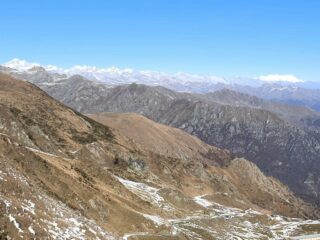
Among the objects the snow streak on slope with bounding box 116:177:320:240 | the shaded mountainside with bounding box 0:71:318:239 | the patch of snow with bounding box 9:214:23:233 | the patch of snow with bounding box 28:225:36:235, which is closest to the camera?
the patch of snow with bounding box 9:214:23:233

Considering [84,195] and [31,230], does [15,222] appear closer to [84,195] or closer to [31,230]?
[31,230]

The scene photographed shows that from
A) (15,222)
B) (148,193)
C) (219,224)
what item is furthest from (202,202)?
(15,222)

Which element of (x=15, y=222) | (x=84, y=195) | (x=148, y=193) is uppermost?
(x=15, y=222)

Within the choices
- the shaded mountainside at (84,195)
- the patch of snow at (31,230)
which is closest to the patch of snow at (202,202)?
the shaded mountainside at (84,195)

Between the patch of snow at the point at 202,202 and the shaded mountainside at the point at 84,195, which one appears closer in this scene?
the shaded mountainside at the point at 84,195

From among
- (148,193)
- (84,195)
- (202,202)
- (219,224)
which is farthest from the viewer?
(202,202)

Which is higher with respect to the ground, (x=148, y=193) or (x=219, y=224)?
(x=148, y=193)

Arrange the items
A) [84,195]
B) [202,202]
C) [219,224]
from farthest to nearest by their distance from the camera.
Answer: [202,202]
[219,224]
[84,195]

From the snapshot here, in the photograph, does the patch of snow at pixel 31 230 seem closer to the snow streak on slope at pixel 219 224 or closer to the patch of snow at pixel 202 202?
the snow streak on slope at pixel 219 224

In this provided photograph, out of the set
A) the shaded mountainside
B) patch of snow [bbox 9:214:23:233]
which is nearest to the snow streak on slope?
the shaded mountainside

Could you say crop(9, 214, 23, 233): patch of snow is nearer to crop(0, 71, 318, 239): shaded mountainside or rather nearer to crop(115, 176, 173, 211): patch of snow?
crop(0, 71, 318, 239): shaded mountainside

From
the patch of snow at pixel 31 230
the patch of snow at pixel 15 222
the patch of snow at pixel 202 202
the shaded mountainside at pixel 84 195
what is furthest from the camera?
the patch of snow at pixel 202 202

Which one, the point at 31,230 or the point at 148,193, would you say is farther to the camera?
the point at 148,193
